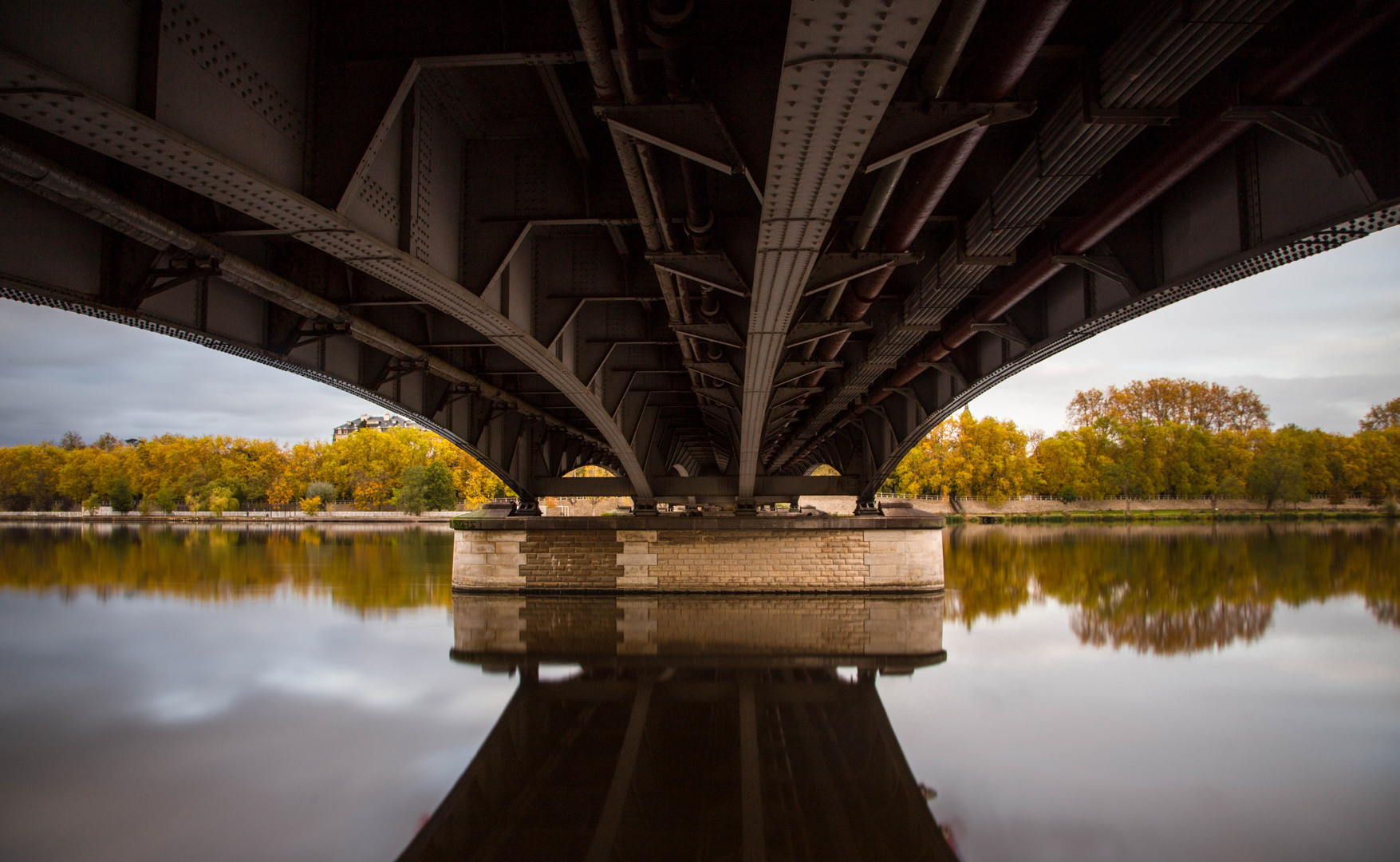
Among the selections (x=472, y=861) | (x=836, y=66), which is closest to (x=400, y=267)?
(x=836, y=66)

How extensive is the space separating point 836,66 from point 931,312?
6.36 metres

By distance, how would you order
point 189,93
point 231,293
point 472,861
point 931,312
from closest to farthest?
point 189,93, point 472,861, point 231,293, point 931,312

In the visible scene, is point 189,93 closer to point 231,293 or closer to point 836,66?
point 836,66

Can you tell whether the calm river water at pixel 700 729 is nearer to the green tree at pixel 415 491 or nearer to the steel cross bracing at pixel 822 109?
the steel cross bracing at pixel 822 109

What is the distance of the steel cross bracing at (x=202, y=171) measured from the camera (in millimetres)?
3279

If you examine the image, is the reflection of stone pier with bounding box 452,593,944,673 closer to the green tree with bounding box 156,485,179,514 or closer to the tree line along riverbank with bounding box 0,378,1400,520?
the tree line along riverbank with bounding box 0,378,1400,520

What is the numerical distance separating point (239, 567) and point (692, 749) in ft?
112

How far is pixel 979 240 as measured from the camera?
689 centimetres

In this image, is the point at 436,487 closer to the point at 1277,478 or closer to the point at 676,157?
the point at 676,157

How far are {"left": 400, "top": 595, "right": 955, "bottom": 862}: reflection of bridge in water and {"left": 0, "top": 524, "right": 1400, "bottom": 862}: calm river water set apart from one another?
0.17 ft

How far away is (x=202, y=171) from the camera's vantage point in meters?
4.18

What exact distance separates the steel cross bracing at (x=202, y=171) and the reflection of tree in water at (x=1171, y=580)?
56.5 ft

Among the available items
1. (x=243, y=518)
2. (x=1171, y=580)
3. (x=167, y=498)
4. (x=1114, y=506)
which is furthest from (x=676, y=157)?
(x=167, y=498)

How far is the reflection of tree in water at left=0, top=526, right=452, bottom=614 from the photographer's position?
25703 millimetres
